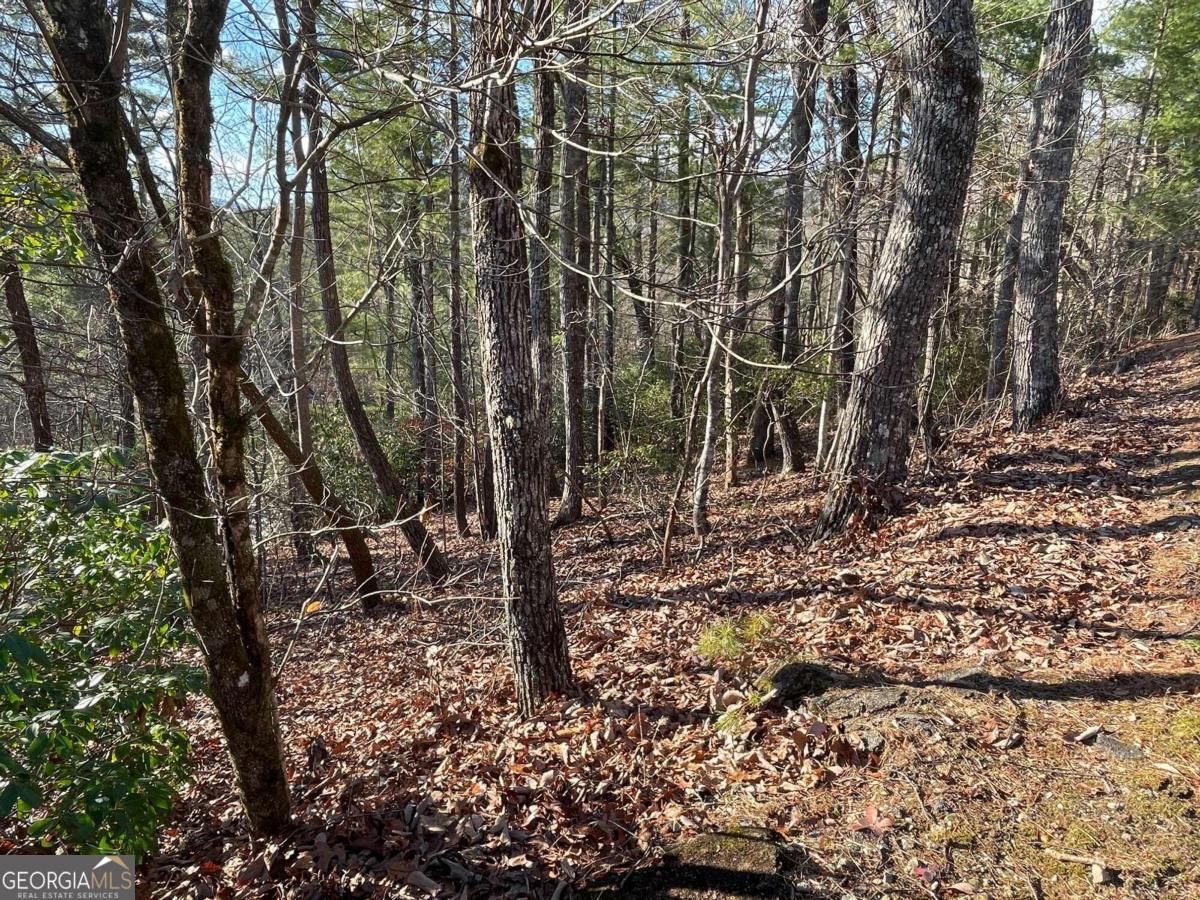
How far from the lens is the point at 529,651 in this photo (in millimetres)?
4492

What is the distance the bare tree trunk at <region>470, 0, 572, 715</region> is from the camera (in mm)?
3703

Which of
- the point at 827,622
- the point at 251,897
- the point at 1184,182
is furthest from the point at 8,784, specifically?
the point at 1184,182

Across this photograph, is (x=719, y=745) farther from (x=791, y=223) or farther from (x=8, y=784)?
(x=791, y=223)

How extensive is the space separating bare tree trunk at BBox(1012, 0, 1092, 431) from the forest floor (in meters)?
1.97

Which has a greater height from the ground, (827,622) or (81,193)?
(81,193)

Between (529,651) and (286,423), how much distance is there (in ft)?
28.7

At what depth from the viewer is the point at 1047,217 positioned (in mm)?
8234

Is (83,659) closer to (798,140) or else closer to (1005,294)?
(798,140)

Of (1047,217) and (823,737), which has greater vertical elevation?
(1047,217)

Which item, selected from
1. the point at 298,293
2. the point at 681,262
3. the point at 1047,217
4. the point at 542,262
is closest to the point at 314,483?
the point at 298,293

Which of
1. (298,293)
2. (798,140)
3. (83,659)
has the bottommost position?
(83,659)

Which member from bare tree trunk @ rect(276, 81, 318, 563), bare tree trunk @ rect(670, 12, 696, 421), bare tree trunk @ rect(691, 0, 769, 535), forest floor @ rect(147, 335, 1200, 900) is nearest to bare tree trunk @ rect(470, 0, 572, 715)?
forest floor @ rect(147, 335, 1200, 900)

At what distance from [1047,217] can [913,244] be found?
Answer: 13.2 feet

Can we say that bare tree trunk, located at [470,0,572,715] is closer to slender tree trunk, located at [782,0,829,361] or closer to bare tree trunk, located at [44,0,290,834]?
bare tree trunk, located at [44,0,290,834]
